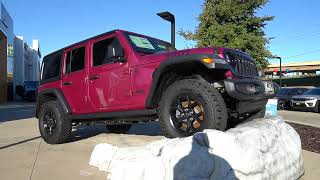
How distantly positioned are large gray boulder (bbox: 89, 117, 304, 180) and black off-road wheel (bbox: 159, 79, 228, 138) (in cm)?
45

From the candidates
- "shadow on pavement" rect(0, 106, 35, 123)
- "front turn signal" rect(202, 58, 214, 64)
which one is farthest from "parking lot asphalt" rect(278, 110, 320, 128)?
"shadow on pavement" rect(0, 106, 35, 123)

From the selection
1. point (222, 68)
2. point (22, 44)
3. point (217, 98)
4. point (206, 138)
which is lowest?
point (206, 138)

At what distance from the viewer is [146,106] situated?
6.97m

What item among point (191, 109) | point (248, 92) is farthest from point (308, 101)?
point (191, 109)

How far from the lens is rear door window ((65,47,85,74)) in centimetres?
860

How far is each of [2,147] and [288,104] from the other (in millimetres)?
19692

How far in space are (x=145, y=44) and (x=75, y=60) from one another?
67.4 inches

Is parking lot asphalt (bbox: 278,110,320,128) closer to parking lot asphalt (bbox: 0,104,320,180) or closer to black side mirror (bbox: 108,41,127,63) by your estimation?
parking lot asphalt (bbox: 0,104,320,180)

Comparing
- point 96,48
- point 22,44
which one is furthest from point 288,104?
point 22,44

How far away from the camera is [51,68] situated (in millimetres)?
9672

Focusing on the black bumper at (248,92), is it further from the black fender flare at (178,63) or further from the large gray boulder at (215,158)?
the large gray boulder at (215,158)

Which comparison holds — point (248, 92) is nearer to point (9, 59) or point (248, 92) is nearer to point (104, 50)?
point (104, 50)

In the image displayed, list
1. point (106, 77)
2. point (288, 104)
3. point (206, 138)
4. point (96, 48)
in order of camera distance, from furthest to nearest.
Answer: point (288, 104) < point (96, 48) < point (106, 77) < point (206, 138)

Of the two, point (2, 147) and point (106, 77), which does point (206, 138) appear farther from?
point (2, 147)
